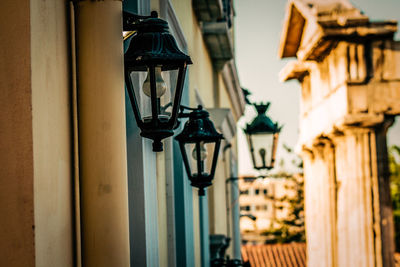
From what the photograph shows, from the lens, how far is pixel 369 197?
41.7 ft

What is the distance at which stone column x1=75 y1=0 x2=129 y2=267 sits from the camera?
2924 mm

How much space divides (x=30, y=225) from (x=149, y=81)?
1097 millimetres

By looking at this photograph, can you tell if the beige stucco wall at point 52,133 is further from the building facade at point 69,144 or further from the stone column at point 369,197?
the stone column at point 369,197

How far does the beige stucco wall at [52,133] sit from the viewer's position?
2.50 metres

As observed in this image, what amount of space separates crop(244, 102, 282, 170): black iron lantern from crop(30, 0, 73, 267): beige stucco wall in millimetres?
7309

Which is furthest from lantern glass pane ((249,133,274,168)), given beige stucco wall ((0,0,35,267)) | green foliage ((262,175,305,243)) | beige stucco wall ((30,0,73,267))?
green foliage ((262,175,305,243))

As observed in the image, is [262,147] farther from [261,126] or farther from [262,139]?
[261,126]

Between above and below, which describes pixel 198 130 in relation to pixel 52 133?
above

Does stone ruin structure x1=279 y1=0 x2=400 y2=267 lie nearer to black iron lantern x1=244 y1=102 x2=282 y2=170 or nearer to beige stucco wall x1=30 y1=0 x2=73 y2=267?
black iron lantern x1=244 y1=102 x2=282 y2=170

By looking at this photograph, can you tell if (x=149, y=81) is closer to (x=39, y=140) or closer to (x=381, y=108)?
(x=39, y=140)

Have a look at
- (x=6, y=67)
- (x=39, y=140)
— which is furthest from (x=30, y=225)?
(x=6, y=67)

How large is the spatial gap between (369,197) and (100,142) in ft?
34.0

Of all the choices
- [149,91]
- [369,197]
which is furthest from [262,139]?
[149,91]

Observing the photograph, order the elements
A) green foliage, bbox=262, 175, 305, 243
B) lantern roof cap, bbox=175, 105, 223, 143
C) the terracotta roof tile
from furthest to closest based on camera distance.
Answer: green foliage, bbox=262, 175, 305, 243 → the terracotta roof tile → lantern roof cap, bbox=175, 105, 223, 143
